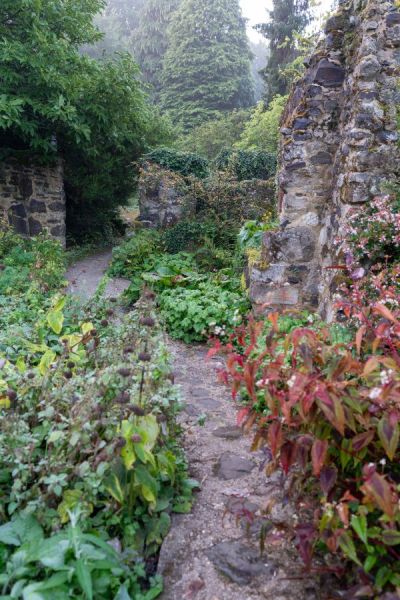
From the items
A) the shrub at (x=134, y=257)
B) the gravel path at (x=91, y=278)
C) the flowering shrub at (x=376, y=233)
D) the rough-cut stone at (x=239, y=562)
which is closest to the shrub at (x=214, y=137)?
the gravel path at (x=91, y=278)

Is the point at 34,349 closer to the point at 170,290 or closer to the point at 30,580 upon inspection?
the point at 30,580

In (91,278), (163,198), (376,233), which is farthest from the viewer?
(163,198)

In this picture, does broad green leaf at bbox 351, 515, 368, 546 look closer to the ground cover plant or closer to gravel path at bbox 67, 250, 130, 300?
the ground cover plant

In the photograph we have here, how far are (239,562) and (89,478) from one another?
0.73 metres

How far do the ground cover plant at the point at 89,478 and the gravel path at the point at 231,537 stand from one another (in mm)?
103

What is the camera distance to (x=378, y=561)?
1.61m

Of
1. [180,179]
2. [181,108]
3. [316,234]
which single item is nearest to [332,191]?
[316,234]

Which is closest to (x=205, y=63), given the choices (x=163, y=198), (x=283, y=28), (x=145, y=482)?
(x=283, y=28)

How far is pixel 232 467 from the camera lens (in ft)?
8.92

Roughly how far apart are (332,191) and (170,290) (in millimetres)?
2317

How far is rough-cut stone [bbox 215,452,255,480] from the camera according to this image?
2637 mm

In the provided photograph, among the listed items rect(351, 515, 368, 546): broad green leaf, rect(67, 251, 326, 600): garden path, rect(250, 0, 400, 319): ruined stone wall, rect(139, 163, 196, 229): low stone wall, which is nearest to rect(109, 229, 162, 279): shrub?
rect(139, 163, 196, 229): low stone wall

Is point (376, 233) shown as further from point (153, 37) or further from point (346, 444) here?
point (153, 37)

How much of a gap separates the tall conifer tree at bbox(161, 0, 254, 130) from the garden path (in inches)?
880
